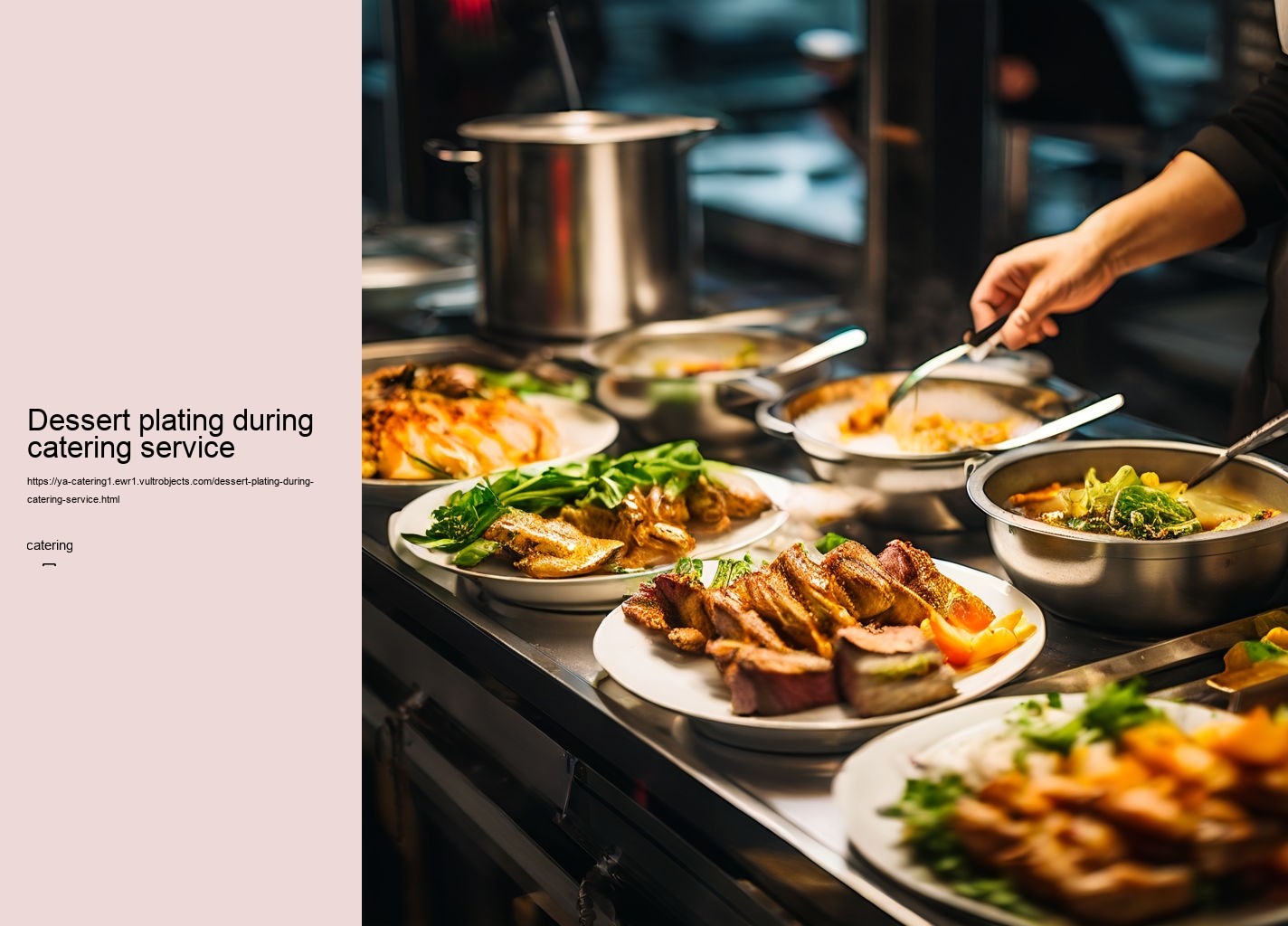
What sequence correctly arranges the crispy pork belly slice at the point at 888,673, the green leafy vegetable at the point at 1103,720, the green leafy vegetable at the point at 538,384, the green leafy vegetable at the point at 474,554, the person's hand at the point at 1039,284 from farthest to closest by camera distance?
the green leafy vegetable at the point at 538,384 < the person's hand at the point at 1039,284 < the green leafy vegetable at the point at 474,554 < the crispy pork belly slice at the point at 888,673 < the green leafy vegetable at the point at 1103,720

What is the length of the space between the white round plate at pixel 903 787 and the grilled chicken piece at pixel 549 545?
0.44 meters

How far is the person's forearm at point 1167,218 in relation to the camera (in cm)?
169

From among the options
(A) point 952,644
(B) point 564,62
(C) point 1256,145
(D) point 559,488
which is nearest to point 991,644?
(A) point 952,644

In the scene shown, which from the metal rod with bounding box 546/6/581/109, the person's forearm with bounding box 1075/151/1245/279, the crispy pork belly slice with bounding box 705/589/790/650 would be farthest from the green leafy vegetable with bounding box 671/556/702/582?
the metal rod with bounding box 546/6/581/109

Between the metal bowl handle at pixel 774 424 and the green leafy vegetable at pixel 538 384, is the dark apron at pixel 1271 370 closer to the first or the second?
the metal bowl handle at pixel 774 424

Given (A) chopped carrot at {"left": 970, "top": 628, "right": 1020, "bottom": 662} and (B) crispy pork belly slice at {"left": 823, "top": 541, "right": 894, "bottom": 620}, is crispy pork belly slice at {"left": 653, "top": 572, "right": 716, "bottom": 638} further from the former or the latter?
(A) chopped carrot at {"left": 970, "top": 628, "right": 1020, "bottom": 662}

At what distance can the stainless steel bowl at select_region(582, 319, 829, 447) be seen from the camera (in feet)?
6.13

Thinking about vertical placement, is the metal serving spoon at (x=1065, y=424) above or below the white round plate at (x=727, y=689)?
above

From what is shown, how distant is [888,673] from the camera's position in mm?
1050

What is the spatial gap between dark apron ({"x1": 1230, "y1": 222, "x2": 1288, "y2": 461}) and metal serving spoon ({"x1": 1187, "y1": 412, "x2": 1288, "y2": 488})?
0.91 feet

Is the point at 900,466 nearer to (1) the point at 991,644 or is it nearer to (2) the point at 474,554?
(1) the point at 991,644

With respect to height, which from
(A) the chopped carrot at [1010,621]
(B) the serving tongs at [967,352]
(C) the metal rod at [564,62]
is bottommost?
(A) the chopped carrot at [1010,621]

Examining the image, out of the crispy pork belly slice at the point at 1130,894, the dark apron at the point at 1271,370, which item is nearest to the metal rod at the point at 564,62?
the dark apron at the point at 1271,370
